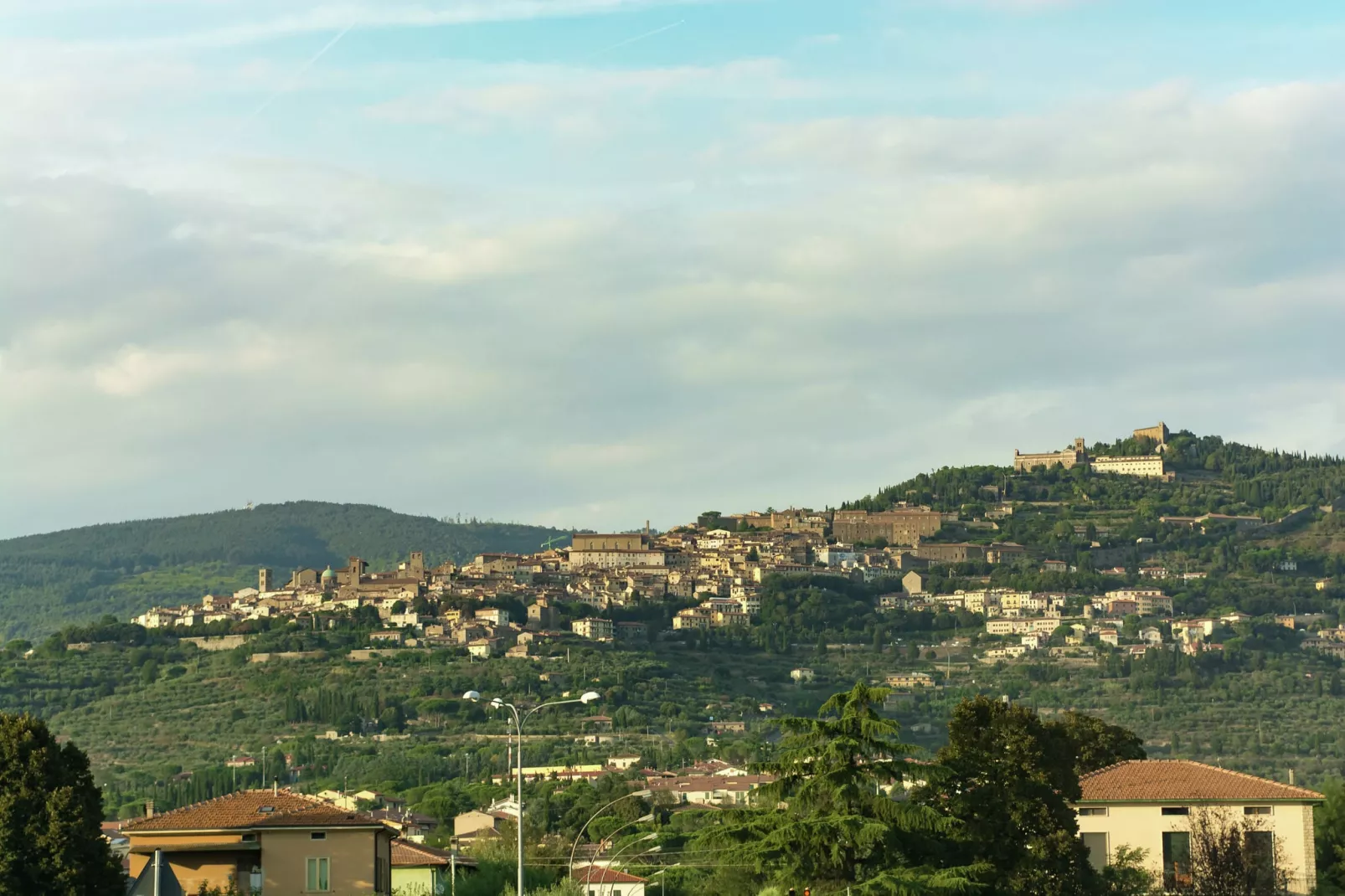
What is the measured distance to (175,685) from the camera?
16762cm

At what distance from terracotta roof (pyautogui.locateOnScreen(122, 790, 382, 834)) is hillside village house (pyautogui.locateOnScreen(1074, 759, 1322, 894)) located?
18.4 m

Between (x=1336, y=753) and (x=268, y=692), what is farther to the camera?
(x=268, y=692)

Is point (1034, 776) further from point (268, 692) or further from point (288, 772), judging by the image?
point (268, 692)

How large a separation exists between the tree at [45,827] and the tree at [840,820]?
1228 centimetres

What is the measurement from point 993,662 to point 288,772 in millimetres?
80679

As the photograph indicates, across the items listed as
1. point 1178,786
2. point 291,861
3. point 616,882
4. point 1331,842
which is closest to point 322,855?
point 291,861

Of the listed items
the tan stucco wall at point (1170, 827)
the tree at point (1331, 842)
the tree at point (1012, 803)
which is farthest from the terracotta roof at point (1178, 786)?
the tree at point (1012, 803)

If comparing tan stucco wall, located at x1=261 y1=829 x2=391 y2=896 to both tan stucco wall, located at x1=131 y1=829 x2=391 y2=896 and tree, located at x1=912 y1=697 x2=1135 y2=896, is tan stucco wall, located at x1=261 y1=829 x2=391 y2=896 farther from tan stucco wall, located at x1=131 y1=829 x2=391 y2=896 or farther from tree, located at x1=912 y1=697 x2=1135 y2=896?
tree, located at x1=912 y1=697 x2=1135 y2=896

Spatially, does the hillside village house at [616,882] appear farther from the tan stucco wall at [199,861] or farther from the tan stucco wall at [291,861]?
the tan stucco wall at [199,861]

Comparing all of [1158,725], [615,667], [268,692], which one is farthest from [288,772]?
[1158,725]

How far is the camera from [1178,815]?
171ft

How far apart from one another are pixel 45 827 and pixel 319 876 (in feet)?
20.4

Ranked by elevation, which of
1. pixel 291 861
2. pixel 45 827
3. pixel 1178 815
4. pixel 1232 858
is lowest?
pixel 1232 858

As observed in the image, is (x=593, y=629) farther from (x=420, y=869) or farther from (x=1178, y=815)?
(x=1178, y=815)
